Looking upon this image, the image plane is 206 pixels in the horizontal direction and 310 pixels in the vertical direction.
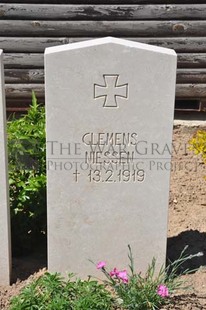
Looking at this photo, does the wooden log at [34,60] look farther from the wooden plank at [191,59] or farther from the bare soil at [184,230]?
the bare soil at [184,230]

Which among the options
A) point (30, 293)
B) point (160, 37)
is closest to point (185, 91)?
point (160, 37)

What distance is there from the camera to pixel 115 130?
11.3 ft

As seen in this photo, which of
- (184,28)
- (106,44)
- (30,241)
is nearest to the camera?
(106,44)

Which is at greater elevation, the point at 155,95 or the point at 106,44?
the point at 106,44

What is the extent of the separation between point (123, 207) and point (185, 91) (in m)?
3.03

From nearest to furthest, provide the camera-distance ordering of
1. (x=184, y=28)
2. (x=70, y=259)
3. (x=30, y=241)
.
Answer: (x=70, y=259) → (x=30, y=241) → (x=184, y=28)

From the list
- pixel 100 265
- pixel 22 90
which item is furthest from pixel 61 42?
pixel 100 265

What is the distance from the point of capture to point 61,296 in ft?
11.1

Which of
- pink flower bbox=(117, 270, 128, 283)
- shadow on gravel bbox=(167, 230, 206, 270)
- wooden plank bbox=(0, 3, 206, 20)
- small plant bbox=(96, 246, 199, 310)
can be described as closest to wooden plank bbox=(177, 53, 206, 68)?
wooden plank bbox=(0, 3, 206, 20)

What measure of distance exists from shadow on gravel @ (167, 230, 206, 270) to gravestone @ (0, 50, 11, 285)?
3.85 ft

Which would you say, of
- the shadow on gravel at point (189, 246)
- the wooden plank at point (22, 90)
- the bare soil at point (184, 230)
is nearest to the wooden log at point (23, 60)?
the wooden plank at point (22, 90)

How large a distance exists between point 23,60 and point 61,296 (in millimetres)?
3474

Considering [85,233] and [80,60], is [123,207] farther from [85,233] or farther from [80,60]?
[80,60]

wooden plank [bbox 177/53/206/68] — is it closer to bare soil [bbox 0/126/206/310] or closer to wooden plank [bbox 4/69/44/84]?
bare soil [bbox 0/126/206/310]
